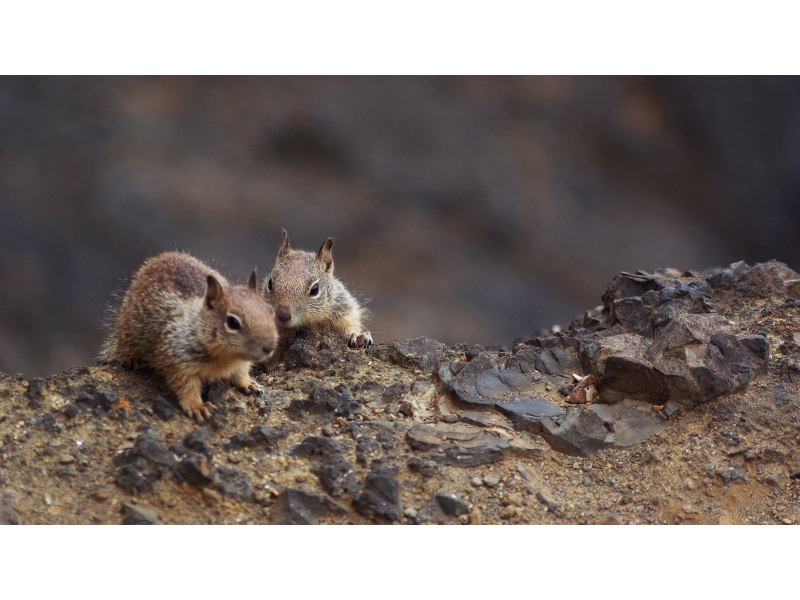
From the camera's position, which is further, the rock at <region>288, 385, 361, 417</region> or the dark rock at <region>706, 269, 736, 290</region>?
the dark rock at <region>706, 269, 736, 290</region>

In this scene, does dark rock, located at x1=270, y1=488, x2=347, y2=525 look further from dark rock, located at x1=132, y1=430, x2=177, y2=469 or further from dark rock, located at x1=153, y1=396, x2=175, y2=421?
dark rock, located at x1=153, y1=396, x2=175, y2=421

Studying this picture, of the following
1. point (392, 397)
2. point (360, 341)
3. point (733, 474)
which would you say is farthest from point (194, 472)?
point (733, 474)

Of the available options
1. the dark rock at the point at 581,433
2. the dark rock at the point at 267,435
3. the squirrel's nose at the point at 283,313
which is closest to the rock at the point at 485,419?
the dark rock at the point at 581,433

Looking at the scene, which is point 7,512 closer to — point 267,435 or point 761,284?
point 267,435

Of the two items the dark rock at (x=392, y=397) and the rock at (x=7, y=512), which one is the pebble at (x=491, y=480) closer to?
the dark rock at (x=392, y=397)

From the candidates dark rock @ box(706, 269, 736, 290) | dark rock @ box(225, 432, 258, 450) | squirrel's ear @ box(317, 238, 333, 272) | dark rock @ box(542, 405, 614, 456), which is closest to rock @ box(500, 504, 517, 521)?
dark rock @ box(542, 405, 614, 456)

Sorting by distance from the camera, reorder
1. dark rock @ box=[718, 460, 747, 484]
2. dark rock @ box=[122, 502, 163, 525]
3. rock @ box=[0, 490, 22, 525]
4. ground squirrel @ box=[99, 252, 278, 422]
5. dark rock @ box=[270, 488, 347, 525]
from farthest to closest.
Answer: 1. ground squirrel @ box=[99, 252, 278, 422]
2. dark rock @ box=[718, 460, 747, 484]
3. dark rock @ box=[270, 488, 347, 525]
4. dark rock @ box=[122, 502, 163, 525]
5. rock @ box=[0, 490, 22, 525]
